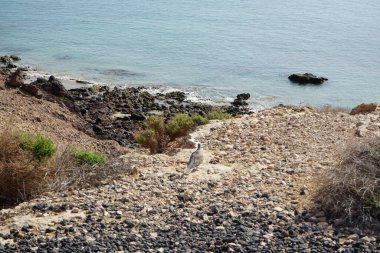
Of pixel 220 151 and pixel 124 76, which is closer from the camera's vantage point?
pixel 220 151

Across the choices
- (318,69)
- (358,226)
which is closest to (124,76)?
(318,69)

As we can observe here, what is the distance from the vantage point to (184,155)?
11.2 meters

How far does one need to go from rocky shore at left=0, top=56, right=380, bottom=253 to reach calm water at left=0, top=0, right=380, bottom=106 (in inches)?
570

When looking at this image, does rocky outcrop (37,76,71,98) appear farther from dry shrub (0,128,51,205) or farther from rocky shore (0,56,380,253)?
dry shrub (0,128,51,205)

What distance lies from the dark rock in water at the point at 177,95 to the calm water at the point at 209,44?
1.35m

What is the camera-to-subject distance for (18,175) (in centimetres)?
882

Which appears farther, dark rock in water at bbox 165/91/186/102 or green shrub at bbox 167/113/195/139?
dark rock in water at bbox 165/91/186/102

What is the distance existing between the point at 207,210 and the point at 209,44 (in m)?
28.4

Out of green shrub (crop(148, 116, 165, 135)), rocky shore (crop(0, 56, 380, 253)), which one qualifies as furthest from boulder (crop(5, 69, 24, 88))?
rocky shore (crop(0, 56, 380, 253))

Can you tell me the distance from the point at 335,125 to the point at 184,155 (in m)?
4.23

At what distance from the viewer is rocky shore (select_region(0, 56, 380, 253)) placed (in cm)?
715

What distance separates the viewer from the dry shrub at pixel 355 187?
761cm

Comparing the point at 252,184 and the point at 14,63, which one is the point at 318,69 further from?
the point at 252,184

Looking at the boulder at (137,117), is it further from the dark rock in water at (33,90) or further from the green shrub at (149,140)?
the green shrub at (149,140)
